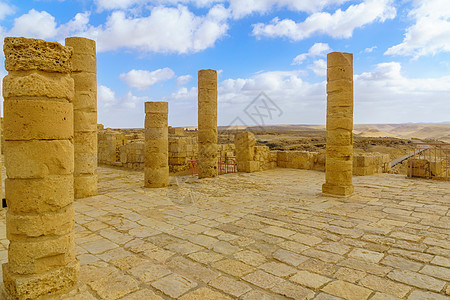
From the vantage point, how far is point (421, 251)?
474cm

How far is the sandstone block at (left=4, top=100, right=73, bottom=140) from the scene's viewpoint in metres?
3.46

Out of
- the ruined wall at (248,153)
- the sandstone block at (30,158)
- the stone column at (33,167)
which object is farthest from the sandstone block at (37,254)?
the ruined wall at (248,153)

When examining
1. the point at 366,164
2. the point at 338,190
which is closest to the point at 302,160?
the point at 366,164

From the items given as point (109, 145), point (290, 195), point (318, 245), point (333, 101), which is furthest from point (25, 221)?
point (109, 145)

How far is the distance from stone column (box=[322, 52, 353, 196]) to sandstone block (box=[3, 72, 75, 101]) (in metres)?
7.17

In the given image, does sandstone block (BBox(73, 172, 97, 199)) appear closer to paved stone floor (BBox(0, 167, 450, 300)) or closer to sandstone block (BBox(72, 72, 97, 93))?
paved stone floor (BBox(0, 167, 450, 300))

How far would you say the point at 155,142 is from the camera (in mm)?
10398

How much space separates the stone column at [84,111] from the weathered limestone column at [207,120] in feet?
Answer: 14.7

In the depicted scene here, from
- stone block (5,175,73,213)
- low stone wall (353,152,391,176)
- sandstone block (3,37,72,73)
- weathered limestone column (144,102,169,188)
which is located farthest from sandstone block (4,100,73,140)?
low stone wall (353,152,391,176)

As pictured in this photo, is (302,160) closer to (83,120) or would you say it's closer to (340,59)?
(340,59)

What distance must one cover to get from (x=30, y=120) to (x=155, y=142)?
693 centimetres

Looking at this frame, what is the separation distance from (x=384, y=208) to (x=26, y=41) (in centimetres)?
753

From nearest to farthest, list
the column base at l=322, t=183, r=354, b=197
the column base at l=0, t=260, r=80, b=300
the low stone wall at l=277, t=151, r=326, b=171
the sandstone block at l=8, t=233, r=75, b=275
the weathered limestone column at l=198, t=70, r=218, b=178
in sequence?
the column base at l=0, t=260, r=80, b=300 → the sandstone block at l=8, t=233, r=75, b=275 → the column base at l=322, t=183, r=354, b=197 → the weathered limestone column at l=198, t=70, r=218, b=178 → the low stone wall at l=277, t=151, r=326, b=171

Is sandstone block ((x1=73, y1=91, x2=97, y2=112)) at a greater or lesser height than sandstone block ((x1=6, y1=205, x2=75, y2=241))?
greater
